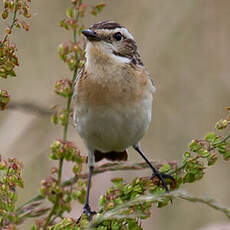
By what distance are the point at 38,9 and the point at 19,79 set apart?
700mm

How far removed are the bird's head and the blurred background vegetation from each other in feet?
1.86

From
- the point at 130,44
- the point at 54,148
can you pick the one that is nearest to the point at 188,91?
the point at 130,44

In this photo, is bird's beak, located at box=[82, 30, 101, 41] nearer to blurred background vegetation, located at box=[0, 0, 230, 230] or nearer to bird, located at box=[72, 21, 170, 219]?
bird, located at box=[72, 21, 170, 219]

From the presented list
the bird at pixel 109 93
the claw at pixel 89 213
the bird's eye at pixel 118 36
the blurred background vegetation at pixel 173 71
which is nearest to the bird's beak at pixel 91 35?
the bird at pixel 109 93

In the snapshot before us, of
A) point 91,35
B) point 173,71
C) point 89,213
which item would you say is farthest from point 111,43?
point 89,213

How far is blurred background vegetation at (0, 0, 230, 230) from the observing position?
4012 mm

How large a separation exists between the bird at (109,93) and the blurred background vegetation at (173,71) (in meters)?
0.60

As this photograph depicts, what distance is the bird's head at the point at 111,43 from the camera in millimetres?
3182

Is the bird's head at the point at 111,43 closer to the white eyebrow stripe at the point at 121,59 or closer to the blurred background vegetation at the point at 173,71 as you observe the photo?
the white eyebrow stripe at the point at 121,59

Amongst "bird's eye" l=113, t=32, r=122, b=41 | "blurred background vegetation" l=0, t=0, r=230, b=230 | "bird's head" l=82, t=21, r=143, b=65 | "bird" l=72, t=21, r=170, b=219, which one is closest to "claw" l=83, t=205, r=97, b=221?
"bird" l=72, t=21, r=170, b=219

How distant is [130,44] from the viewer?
3596 millimetres

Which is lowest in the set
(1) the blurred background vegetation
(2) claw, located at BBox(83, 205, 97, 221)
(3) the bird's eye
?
(2) claw, located at BBox(83, 205, 97, 221)

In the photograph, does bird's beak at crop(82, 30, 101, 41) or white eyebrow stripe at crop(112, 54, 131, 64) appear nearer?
bird's beak at crop(82, 30, 101, 41)

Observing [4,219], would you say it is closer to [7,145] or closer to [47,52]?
[7,145]
